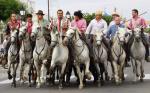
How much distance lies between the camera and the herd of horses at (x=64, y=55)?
58.6ft

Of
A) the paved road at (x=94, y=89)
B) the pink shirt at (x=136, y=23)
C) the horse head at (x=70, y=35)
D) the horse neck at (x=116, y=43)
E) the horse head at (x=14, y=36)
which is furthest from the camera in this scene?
the pink shirt at (x=136, y=23)

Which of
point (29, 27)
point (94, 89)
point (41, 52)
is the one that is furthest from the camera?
point (29, 27)

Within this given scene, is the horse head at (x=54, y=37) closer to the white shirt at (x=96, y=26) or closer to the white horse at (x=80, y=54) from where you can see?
the white horse at (x=80, y=54)

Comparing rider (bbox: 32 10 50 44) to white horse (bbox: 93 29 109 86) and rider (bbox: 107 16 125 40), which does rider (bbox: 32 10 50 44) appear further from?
rider (bbox: 107 16 125 40)

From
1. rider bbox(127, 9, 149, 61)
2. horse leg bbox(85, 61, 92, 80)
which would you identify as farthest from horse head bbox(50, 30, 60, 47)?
rider bbox(127, 9, 149, 61)

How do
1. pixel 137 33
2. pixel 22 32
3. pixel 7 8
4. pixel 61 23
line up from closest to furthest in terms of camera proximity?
pixel 61 23, pixel 22 32, pixel 137 33, pixel 7 8

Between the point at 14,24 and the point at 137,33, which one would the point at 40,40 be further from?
the point at 137,33

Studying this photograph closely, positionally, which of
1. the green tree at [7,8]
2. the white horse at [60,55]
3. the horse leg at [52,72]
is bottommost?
the horse leg at [52,72]

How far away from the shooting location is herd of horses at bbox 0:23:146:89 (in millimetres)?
17859

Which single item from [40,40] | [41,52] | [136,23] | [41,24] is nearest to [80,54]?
[41,52]

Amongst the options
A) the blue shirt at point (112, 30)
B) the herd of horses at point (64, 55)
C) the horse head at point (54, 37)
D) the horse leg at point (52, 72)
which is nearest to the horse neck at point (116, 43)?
the herd of horses at point (64, 55)

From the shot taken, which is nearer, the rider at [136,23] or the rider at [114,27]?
the rider at [114,27]

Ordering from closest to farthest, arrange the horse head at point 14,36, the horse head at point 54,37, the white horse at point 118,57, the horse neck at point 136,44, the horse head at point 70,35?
the horse head at point 54,37, the horse head at point 70,35, the horse head at point 14,36, the white horse at point 118,57, the horse neck at point 136,44

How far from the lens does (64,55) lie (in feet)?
58.6
